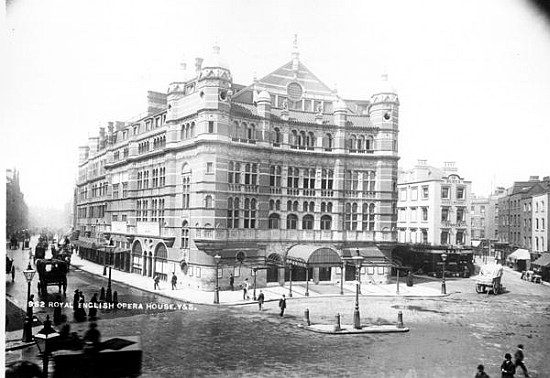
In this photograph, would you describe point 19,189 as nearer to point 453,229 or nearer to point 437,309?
point 437,309

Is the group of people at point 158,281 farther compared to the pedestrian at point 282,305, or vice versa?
the group of people at point 158,281

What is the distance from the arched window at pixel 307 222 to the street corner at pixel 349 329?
5520mm

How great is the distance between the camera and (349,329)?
48.2ft

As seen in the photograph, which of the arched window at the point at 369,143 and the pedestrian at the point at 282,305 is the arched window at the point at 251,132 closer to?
the arched window at the point at 369,143

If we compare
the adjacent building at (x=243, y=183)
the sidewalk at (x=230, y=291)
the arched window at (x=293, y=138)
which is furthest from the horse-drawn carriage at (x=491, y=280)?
the arched window at (x=293, y=138)

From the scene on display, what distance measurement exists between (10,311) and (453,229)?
2541 centimetres

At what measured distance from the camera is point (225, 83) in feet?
60.1

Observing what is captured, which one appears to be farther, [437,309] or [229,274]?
[229,274]

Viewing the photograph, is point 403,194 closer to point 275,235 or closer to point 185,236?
point 275,235

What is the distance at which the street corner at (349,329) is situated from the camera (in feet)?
47.3

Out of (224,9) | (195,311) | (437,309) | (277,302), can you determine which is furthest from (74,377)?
(437,309)

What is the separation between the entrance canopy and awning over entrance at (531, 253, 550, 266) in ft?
29.9

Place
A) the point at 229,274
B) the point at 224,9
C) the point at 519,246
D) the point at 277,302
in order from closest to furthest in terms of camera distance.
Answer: the point at 224,9
the point at 277,302
the point at 229,274
the point at 519,246

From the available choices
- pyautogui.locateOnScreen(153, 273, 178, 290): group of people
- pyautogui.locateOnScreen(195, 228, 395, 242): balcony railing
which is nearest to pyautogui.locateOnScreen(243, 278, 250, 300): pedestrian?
pyautogui.locateOnScreen(195, 228, 395, 242): balcony railing
